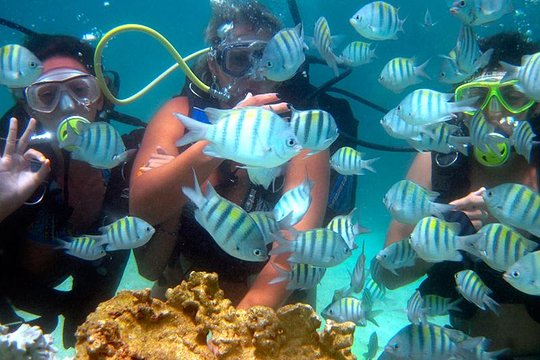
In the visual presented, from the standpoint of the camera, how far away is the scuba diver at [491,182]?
138 inches

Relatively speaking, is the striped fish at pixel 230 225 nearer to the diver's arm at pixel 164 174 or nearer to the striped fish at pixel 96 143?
the diver's arm at pixel 164 174

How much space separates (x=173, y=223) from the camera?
3.73 m

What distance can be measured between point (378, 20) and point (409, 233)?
7.45 feet

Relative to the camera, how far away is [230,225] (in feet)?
7.32

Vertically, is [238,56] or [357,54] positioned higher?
[357,54]

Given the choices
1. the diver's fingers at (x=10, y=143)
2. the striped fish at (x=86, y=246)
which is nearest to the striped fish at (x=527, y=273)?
the striped fish at (x=86, y=246)

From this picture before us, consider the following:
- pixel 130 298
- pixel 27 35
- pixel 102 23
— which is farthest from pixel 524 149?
pixel 102 23

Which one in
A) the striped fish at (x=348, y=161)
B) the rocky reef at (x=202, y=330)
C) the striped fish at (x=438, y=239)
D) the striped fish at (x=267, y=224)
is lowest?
the rocky reef at (x=202, y=330)

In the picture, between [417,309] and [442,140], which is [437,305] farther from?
[442,140]

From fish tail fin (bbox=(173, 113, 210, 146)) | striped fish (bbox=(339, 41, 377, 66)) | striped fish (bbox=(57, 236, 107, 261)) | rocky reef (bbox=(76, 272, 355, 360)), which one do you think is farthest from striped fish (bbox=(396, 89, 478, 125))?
striped fish (bbox=(57, 236, 107, 261))

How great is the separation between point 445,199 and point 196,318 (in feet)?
8.55

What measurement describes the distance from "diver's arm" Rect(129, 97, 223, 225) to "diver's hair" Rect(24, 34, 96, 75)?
4.53 ft

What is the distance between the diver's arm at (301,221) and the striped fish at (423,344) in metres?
0.88

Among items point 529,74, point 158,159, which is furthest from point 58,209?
point 529,74
